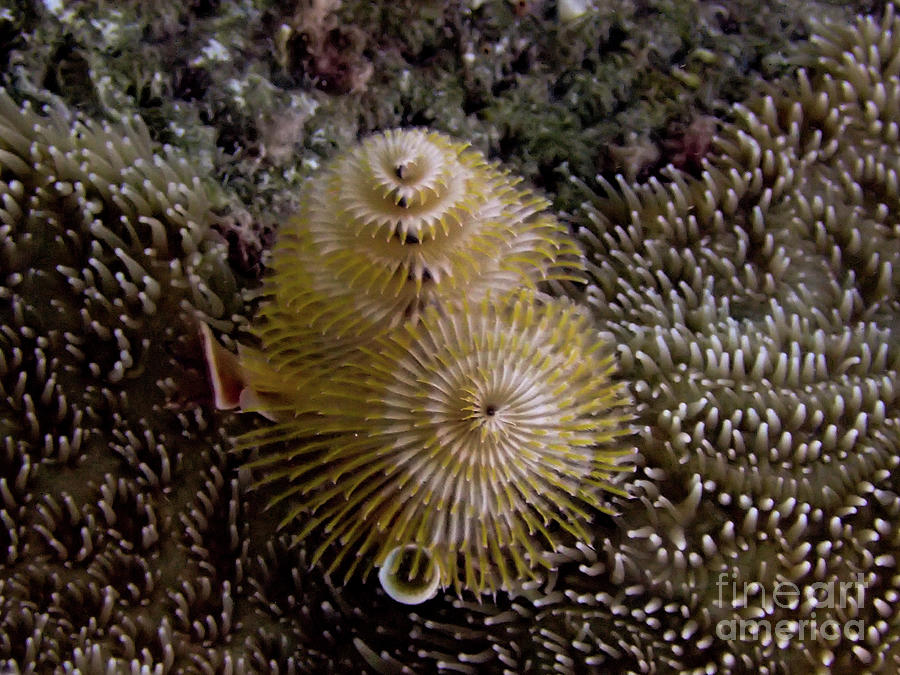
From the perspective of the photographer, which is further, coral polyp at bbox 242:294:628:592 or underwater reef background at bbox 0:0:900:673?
underwater reef background at bbox 0:0:900:673

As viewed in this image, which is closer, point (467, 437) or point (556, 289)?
point (467, 437)

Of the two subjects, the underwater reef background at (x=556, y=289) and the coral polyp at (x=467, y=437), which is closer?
the coral polyp at (x=467, y=437)

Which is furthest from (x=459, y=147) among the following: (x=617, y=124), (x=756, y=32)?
(x=756, y=32)

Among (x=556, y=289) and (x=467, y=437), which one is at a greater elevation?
(x=556, y=289)

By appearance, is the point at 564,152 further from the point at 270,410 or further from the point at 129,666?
the point at 129,666
